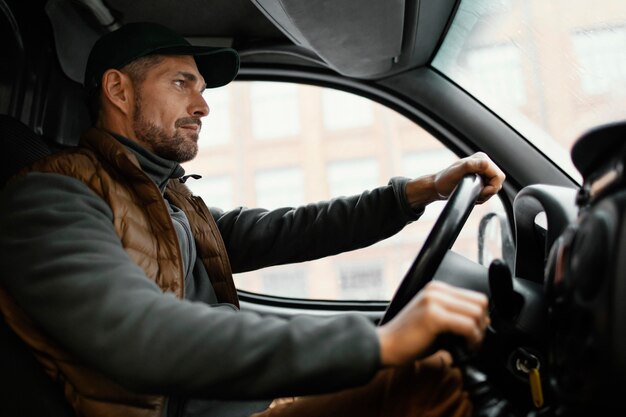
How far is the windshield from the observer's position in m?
1.56

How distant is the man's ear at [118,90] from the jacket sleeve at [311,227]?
41 cm

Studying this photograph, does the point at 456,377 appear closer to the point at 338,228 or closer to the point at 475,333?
the point at 475,333

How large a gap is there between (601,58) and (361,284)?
2.68 m

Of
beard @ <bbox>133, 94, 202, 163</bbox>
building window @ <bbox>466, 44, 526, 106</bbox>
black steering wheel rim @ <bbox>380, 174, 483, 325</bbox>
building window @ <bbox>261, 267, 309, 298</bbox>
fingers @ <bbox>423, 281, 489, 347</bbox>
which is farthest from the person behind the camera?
building window @ <bbox>261, 267, 309, 298</bbox>

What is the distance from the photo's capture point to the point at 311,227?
168cm

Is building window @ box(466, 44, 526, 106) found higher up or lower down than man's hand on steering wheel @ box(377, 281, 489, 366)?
higher up

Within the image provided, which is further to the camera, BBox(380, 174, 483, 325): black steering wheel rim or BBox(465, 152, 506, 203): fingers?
BBox(465, 152, 506, 203): fingers

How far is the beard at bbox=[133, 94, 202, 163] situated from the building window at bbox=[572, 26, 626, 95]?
101 cm

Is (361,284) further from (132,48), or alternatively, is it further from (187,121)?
(132,48)

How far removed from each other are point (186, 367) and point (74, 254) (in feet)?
0.88

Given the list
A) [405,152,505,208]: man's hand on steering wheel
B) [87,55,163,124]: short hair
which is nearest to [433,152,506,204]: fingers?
[405,152,505,208]: man's hand on steering wheel

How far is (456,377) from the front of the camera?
889mm

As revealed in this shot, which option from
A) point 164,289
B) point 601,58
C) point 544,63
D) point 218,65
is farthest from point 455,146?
point 164,289

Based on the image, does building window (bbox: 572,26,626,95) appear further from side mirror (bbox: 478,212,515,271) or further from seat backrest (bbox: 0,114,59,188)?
seat backrest (bbox: 0,114,59,188)
